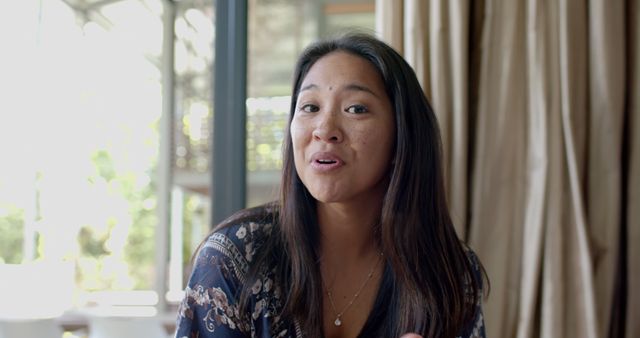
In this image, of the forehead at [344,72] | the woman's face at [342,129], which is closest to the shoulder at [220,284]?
the woman's face at [342,129]

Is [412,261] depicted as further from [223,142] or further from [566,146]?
[223,142]

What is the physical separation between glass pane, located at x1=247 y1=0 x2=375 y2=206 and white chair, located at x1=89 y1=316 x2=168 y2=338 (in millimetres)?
489

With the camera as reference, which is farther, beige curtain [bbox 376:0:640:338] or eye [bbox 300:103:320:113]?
beige curtain [bbox 376:0:640:338]

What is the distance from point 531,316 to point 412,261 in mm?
321

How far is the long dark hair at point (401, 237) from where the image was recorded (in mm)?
1144

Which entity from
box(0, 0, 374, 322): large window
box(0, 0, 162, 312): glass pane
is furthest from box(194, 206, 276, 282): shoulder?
box(0, 0, 162, 312): glass pane

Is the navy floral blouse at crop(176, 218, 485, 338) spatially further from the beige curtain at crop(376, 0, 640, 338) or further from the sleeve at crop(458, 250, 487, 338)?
the beige curtain at crop(376, 0, 640, 338)

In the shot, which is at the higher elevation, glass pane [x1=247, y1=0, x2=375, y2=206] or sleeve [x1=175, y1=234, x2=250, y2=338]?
glass pane [x1=247, y1=0, x2=375, y2=206]

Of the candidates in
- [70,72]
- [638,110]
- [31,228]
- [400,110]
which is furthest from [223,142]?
[70,72]

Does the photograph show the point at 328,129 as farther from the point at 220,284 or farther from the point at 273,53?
the point at 273,53

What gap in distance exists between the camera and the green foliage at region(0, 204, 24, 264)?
8.85 ft

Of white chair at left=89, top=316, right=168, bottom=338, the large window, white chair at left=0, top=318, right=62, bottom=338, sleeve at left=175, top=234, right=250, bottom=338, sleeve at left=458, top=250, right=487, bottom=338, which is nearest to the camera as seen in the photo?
sleeve at left=175, top=234, right=250, bottom=338

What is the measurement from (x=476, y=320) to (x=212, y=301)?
456 mm

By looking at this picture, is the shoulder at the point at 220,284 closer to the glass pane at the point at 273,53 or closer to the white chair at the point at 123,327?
the glass pane at the point at 273,53
